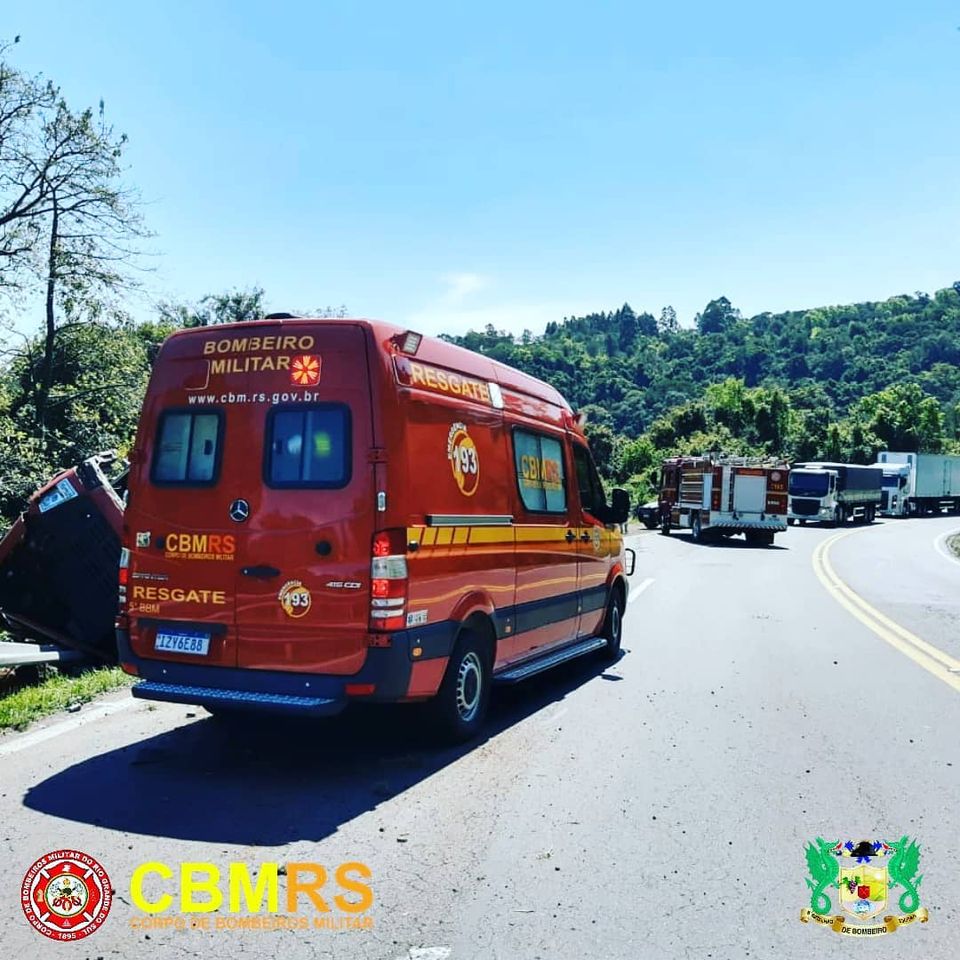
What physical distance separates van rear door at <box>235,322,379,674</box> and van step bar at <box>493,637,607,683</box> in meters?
1.76

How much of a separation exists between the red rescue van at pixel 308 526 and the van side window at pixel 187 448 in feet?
0.04

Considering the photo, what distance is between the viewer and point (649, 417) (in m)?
134

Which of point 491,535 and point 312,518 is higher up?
point 312,518

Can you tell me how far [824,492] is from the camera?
139 feet

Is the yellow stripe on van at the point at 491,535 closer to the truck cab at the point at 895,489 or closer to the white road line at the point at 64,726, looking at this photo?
the white road line at the point at 64,726

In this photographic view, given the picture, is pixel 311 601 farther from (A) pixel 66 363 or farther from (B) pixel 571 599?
(A) pixel 66 363

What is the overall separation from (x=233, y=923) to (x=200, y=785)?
69.1 inches

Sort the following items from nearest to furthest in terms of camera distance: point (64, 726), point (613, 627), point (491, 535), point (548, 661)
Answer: point (64, 726) → point (491, 535) → point (548, 661) → point (613, 627)

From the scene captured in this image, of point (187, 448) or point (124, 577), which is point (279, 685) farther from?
point (187, 448)

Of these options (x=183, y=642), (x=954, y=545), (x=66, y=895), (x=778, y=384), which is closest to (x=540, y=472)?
(x=183, y=642)

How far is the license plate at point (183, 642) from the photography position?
5.80m

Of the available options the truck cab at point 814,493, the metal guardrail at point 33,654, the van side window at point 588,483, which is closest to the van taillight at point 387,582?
the metal guardrail at point 33,654

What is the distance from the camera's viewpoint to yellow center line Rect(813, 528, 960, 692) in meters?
9.31

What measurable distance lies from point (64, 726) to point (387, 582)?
2750mm
